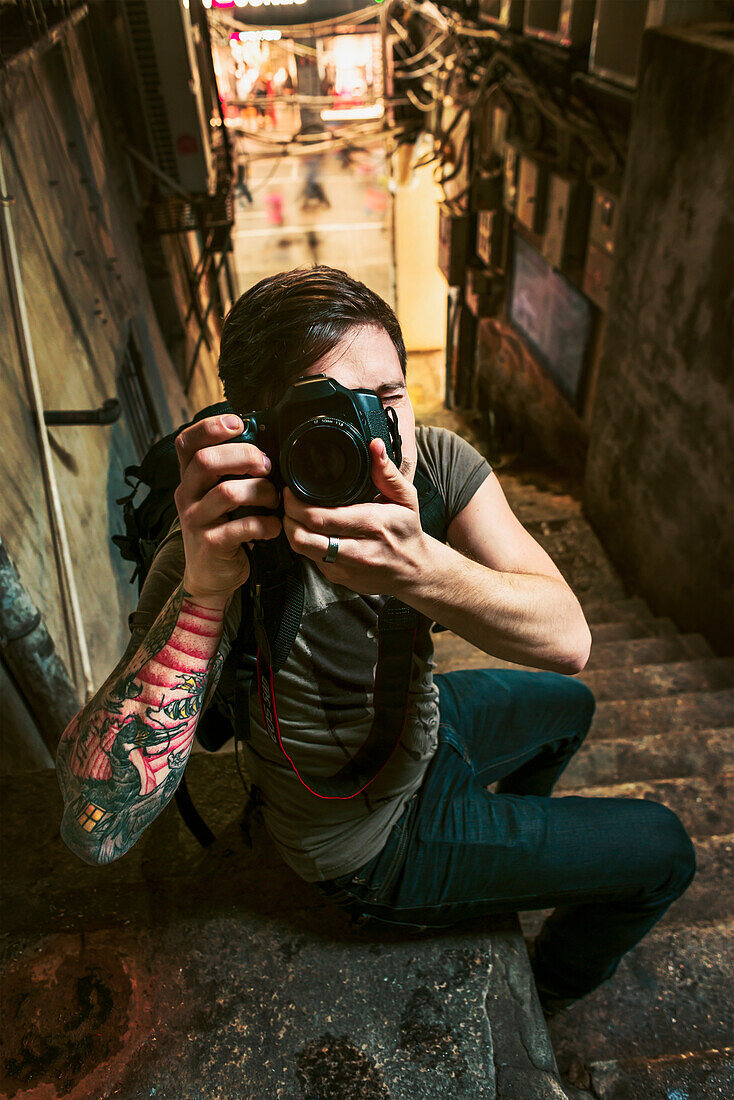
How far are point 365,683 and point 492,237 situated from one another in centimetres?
723

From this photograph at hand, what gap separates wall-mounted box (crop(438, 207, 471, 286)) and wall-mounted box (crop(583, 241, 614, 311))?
3.46m

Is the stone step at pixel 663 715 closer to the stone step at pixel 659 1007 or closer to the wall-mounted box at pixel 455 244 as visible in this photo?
the stone step at pixel 659 1007

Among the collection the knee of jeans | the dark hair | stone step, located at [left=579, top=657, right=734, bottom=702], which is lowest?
stone step, located at [left=579, top=657, right=734, bottom=702]

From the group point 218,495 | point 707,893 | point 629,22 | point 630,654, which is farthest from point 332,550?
point 629,22

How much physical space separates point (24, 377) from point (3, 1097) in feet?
5.63

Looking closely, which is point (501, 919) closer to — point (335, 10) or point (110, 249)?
point (110, 249)

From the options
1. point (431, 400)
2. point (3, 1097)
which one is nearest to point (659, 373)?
point (3, 1097)

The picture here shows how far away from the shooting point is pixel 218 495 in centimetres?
94

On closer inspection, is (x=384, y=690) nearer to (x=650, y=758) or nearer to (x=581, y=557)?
(x=650, y=758)

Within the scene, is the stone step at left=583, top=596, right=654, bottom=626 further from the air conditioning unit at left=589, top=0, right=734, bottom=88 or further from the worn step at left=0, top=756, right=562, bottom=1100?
the air conditioning unit at left=589, top=0, right=734, bottom=88

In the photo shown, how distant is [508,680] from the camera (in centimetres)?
163

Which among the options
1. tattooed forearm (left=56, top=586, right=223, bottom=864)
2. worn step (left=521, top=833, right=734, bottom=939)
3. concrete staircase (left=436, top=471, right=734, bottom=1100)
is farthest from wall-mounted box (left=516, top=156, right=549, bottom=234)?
tattooed forearm (left=56, top=586, right=223, bottom=864)

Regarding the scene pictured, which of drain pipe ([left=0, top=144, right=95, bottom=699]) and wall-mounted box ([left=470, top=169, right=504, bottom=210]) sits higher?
drain pipe ([left=0, top=144, right=95, bottom=699])

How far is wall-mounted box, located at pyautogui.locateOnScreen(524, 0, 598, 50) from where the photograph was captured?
15.5 feet
